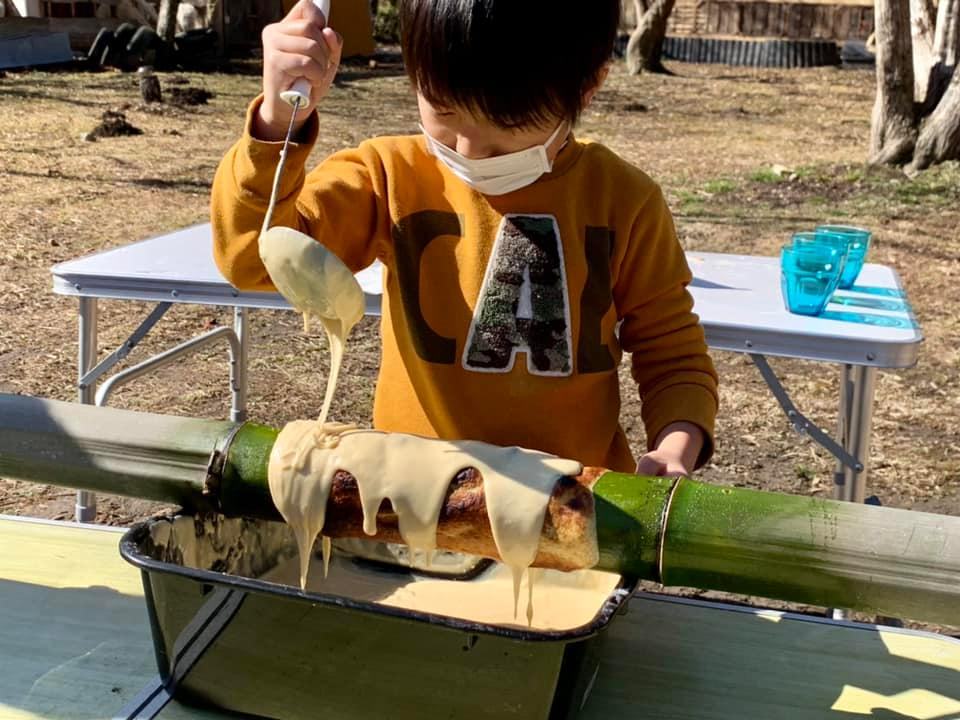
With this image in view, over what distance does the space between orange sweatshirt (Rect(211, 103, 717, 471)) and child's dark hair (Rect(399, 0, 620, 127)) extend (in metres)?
0.25

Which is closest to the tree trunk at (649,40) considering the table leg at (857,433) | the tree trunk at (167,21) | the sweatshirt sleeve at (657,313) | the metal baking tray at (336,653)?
the tree trunk at (167,21)

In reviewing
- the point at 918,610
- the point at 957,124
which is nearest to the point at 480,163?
the point at 918,610

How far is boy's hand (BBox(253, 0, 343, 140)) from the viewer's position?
107cm

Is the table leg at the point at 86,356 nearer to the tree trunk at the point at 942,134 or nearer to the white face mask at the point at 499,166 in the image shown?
the white face mask at the point at 499,166

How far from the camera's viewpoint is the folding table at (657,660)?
106 centimetres

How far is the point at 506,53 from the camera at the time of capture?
1088 millimetres

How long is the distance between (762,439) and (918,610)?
2.84m

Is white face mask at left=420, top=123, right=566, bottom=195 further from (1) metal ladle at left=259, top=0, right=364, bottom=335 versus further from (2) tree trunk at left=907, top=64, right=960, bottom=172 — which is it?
(2) tree trunk at left=907, top=64, right=960, bottom=172

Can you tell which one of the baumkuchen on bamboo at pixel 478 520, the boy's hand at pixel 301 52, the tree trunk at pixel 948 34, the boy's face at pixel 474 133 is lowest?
the baumkuchen on bamboo at pixel 478 520

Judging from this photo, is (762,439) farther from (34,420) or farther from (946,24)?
(946,24)

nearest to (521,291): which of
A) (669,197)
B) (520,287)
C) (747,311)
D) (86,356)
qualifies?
(520,287)

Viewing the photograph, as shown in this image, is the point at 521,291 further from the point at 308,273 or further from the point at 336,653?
the point at 336,653

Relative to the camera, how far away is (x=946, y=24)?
25.3ft

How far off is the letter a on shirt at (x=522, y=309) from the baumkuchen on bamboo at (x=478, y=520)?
407mm
